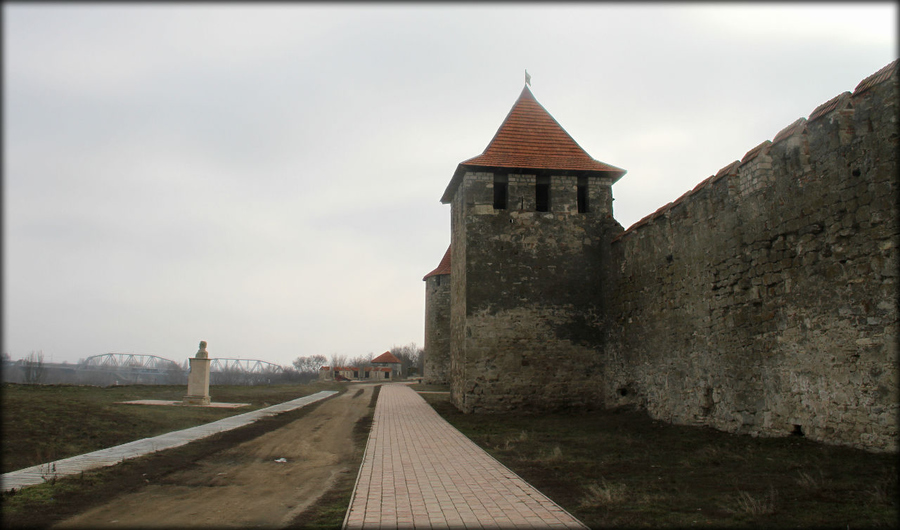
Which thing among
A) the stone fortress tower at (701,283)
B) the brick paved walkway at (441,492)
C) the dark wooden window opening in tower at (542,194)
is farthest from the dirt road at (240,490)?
the dark wooden window opening in tower at (542,194)

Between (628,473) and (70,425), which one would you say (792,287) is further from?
(70,425)

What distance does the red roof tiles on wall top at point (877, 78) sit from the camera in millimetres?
6289

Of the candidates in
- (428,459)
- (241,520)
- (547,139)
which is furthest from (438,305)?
(241,520)

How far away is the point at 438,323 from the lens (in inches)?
1245

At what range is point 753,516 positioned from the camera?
15.4 ft

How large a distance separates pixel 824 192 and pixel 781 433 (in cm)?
350

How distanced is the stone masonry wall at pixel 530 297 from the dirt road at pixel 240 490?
17.2 feet

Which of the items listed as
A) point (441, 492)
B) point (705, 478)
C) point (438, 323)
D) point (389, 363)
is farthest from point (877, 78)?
point (389, 363)

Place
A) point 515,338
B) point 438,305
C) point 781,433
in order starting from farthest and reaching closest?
point 438,305 < point 515,338 < point 781,433

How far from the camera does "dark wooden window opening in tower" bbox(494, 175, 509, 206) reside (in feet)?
50.5

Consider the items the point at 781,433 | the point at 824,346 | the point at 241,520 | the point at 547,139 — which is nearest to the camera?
the point at 241,520

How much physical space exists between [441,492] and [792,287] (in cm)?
570

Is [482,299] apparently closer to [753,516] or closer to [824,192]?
[824,192]

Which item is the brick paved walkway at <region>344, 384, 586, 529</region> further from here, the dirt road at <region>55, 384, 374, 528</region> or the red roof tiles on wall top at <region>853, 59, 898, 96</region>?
the red roof tiles on wall top at <region>853, 59, 898, 96</region>
